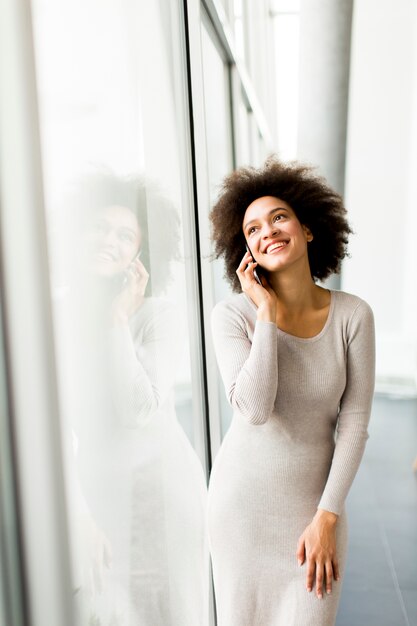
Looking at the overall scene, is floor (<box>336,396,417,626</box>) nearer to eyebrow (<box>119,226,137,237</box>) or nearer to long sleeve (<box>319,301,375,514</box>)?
long sleeve (<box>319,301,375,514</box>)

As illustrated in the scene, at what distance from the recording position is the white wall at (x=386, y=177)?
7.50 meters

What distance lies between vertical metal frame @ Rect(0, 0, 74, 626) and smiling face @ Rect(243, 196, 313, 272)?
110 centimetres

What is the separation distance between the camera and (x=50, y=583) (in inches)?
A: 37.6

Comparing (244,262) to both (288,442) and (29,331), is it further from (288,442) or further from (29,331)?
(29,331)

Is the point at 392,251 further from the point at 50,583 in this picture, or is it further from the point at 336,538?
the point at 50,583

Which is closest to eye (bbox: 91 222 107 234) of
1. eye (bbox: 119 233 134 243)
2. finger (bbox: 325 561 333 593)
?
eye (bbox: 119 233 134 243)

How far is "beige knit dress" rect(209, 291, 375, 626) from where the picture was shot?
1896mm

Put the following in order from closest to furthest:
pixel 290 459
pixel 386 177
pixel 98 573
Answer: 1. pixel 98 573
2. pixel 290 459
3. pixel 386 177

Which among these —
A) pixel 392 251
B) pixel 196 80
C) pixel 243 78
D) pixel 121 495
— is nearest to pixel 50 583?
pixel 121 495

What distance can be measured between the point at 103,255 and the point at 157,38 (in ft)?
3.18

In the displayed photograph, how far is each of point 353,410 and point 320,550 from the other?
0.41 m

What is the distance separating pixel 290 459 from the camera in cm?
191

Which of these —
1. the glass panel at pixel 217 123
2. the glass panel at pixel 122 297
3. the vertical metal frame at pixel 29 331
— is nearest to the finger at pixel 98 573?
the glass panel at pixel 122 297

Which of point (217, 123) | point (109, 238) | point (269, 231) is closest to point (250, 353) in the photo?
point (269, 231)
